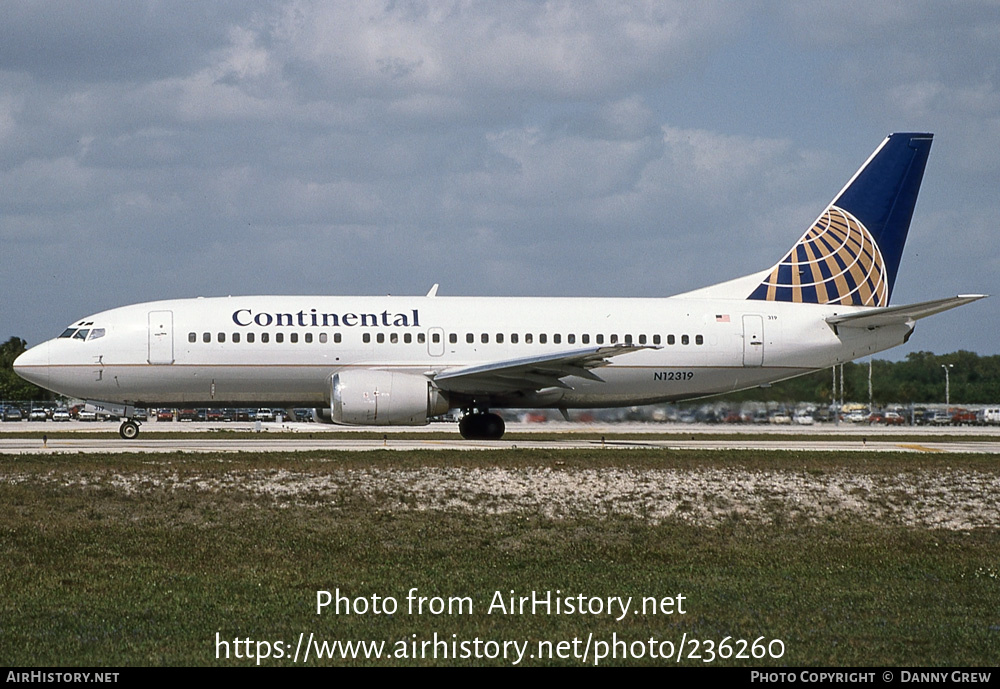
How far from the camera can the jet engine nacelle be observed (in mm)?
30203

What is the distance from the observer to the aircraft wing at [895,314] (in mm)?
29969

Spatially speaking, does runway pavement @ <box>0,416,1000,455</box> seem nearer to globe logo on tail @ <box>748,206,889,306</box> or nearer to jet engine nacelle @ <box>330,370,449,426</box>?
jet engine nacelle @ <box>330,370,449,426</box>

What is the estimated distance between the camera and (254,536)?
674 inches

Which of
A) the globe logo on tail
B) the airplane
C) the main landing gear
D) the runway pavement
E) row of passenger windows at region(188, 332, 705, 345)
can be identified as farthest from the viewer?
the globe logo on tail

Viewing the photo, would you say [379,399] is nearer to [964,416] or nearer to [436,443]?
[436,443]

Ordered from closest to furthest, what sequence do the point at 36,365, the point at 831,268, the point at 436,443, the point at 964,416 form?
the point at 436,443 → the point at 36,365 → the point at 831,268 → the point at 964,416

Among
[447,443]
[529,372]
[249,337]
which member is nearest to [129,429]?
[249,337]

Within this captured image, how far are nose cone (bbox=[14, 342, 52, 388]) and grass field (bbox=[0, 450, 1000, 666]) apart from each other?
8909mm

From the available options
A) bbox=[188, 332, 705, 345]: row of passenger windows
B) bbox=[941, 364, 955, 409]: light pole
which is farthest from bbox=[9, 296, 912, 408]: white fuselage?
bbox=[941, 364, 955, 409]: light pole

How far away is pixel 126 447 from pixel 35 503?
928 cm

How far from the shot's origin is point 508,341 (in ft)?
109

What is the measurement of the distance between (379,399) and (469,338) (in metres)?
3.89

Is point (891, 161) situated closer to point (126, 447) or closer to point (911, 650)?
point (126, 447)
